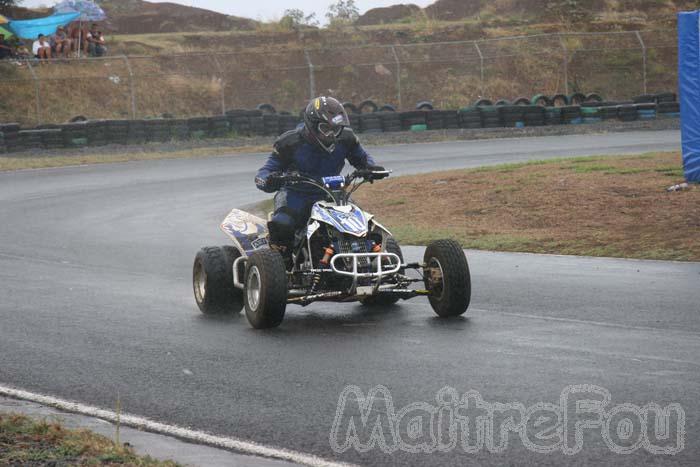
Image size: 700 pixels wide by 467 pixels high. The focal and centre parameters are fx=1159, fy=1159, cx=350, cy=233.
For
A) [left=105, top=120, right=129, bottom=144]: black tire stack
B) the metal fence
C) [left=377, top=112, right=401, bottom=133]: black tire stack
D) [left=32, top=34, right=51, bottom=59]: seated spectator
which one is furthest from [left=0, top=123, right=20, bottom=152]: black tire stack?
[left=377, top=112, right=401, bottom=133]: black tire stack

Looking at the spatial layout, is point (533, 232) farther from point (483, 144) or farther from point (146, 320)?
point (483, 144)

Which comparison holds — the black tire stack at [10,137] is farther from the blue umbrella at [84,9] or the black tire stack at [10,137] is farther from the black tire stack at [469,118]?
the black tire stack at [469,118]

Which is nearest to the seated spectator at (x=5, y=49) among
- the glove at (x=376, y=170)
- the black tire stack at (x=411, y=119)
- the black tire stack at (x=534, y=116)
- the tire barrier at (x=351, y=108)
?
the tire barrier at (x=351, y=108)

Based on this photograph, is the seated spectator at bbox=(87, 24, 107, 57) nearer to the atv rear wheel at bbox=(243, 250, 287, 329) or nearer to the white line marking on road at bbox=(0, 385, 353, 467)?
→ the atv rear wheel at bbox=(243, 250, 287, 329)

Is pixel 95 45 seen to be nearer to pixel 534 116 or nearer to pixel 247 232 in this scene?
pixel 534 116

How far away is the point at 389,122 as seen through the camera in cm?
3672

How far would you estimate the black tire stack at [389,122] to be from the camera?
36562 millimetres

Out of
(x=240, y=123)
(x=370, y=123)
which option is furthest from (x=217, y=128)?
(x=370, y=123)

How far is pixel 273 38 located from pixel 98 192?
3294cm

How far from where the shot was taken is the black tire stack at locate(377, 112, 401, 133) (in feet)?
120

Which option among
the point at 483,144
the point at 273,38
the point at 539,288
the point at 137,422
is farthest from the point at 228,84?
the point at 137,422

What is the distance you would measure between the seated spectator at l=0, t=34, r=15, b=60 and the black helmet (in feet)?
114

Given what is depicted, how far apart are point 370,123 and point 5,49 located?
14918 millimetres

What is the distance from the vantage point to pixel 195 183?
25.0 metres
